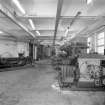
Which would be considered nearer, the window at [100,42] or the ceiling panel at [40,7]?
the ceiling panel at [40,7]

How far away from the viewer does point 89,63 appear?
317cm

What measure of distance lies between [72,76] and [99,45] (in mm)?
4472

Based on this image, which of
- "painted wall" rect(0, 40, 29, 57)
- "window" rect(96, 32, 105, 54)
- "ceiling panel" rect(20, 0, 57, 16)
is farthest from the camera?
"painted wall" rect(0, 40, 29, 57)

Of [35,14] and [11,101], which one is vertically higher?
[35,14]

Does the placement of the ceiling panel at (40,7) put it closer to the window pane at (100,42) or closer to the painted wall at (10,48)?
the window pane at (100,42)

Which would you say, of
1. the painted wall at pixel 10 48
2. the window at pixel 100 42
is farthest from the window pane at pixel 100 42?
the painted wall at pixel 10 48

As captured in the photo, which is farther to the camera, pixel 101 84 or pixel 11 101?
pixel 101 84

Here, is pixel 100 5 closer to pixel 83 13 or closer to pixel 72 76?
pixel 83 13

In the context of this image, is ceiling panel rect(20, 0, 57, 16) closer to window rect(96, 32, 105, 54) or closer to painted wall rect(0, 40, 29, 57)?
window rect(96, 32, 105, 54)

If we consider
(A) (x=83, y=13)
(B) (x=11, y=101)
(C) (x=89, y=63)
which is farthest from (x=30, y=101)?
(A) (x=83, y=13)

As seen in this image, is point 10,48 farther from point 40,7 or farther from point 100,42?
point 100,42

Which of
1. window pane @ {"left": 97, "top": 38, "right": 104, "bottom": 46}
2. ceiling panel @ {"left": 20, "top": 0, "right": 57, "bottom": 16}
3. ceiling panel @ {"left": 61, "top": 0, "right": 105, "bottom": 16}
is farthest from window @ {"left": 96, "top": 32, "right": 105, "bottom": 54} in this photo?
ceiling panel @ {"left": 20, "top": 0, "right": 57, "bottom": 16}

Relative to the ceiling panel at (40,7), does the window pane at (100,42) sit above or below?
below

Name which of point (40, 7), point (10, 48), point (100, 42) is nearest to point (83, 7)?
point (40, 7)
